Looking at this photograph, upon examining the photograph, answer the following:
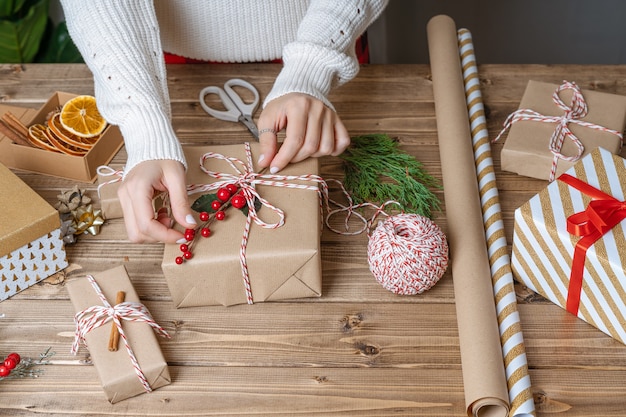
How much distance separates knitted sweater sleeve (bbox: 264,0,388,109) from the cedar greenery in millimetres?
113

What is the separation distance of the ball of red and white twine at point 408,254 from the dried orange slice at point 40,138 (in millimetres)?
611

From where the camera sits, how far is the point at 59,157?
1.25 meters

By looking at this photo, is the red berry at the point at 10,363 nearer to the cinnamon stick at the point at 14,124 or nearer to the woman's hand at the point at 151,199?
the woman's hand at the point at 151,199

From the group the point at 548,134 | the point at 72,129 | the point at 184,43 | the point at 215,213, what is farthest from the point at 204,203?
the point at 548,134

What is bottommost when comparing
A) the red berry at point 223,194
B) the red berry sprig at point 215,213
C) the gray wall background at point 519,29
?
the red berry sprig at point 215,213

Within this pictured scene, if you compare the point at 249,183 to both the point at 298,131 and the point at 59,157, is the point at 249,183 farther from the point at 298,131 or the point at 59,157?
the point at 59,157

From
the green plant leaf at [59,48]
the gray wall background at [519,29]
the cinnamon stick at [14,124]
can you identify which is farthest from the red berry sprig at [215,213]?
the gray wall background at [519,29]

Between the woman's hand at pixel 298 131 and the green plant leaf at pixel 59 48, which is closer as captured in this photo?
the woman's hand at pixel 298 131

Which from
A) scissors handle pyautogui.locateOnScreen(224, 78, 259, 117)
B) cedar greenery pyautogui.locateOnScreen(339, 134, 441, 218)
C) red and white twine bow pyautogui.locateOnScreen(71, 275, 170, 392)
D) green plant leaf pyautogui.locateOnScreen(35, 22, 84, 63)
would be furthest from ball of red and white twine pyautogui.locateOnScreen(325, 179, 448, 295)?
green plant leaf pyautogui.locateOnScreen(35, 22, 84, 63)

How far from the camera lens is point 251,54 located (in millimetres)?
1459

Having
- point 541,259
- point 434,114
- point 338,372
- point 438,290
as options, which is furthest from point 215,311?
point 434,114

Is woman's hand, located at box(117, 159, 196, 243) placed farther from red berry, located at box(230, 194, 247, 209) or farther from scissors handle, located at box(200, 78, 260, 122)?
scissors handle, located at box(200, 78, 260, 122)

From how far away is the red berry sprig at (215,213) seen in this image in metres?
1.04

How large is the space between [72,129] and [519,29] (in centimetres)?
165
